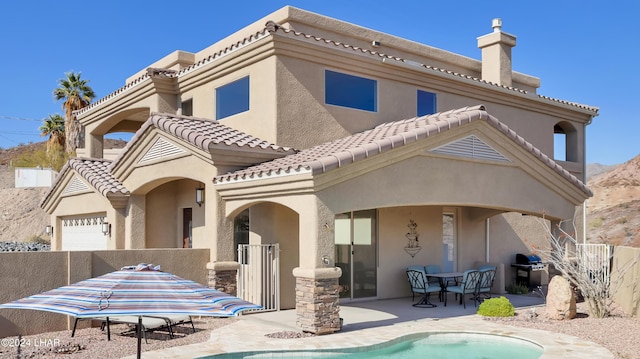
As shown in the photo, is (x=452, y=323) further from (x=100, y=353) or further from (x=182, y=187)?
(x=182, y=187)

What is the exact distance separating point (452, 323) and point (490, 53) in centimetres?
1296

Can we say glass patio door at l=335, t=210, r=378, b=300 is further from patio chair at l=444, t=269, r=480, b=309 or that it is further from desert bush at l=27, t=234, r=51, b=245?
desert bush at l=27, t=234, r=51, b=245

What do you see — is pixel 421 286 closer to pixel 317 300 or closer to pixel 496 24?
pixel 317 300

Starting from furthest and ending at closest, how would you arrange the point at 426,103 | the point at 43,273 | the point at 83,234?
the point at 83,234 → the point at 426,103 → the point at 43,273

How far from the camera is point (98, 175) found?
19.6 metres

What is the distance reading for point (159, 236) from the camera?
1867cm

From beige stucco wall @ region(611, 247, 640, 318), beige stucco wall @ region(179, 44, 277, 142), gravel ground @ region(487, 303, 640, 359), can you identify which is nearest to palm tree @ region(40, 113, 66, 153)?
beige stucco wall @ region(179, 44, 277, 142)

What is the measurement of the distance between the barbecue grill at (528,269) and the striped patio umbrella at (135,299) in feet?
51.5

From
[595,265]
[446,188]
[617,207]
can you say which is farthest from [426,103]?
[617,207]

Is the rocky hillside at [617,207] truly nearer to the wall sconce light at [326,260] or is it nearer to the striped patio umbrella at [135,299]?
the wall sconce light at [326,260]

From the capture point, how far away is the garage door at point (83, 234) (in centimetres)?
2028

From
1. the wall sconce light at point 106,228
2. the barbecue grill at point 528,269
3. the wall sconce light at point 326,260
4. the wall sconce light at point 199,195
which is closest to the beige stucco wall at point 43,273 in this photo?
the wall sconce light at point 199,195

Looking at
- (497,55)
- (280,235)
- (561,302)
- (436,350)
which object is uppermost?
(497,55)

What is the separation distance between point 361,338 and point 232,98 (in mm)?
8782
